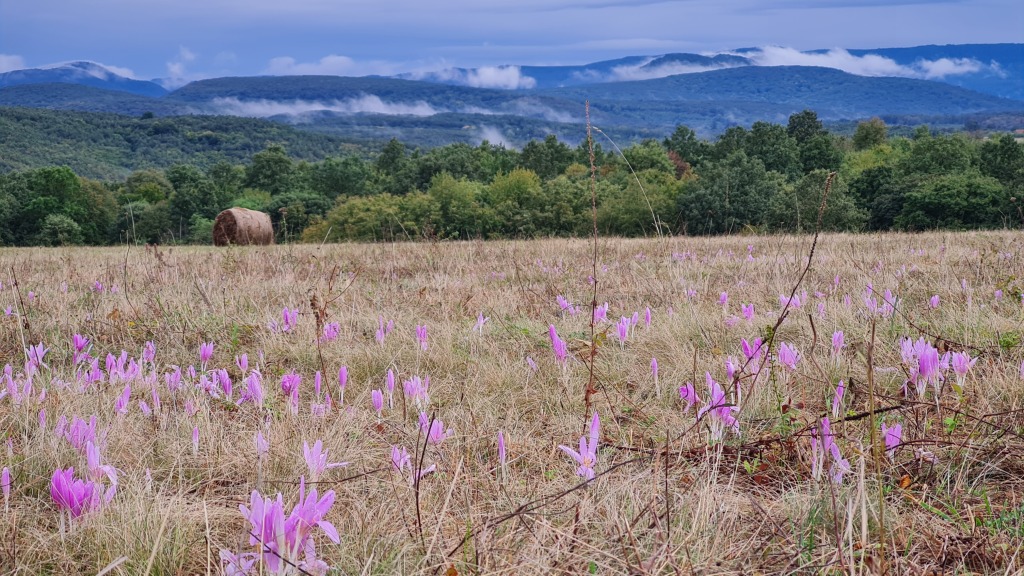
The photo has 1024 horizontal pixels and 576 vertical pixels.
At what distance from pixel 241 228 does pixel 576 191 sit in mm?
43840

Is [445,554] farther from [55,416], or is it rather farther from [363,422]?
[55,416]

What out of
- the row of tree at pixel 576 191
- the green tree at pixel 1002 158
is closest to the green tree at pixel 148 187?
the row of tree at pixel 576 191

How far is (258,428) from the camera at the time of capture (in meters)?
2.54

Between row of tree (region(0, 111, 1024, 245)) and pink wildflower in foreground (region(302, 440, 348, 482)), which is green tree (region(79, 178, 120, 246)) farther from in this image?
pink wildflower in foreground (region(302, 440, 348, 482))

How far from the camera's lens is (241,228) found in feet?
101

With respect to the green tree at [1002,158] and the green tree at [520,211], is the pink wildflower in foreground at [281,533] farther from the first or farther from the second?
the green tree at [1002,158]

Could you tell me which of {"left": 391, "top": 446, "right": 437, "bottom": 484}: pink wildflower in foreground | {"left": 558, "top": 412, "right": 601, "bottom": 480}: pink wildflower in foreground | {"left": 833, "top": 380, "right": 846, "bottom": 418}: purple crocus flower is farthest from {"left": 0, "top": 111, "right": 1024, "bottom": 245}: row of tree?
{"left": 558, "top": 412, "right": 601, "bottom": 480}: pink wildflower in foreground

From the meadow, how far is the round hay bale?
2702cm

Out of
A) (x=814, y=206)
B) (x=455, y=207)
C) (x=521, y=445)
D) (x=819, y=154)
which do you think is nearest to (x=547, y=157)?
(x=819, y=154)

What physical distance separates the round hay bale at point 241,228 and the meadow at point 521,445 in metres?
27.0

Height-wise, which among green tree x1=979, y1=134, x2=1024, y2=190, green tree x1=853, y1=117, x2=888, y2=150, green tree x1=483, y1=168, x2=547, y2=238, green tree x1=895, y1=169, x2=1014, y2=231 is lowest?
green tree x1=483, y1=168, x2=547, y2=238

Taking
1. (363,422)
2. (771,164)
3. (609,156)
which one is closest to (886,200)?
(771,164)

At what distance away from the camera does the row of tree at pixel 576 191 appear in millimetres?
52281

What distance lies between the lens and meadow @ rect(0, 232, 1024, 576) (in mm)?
1595
